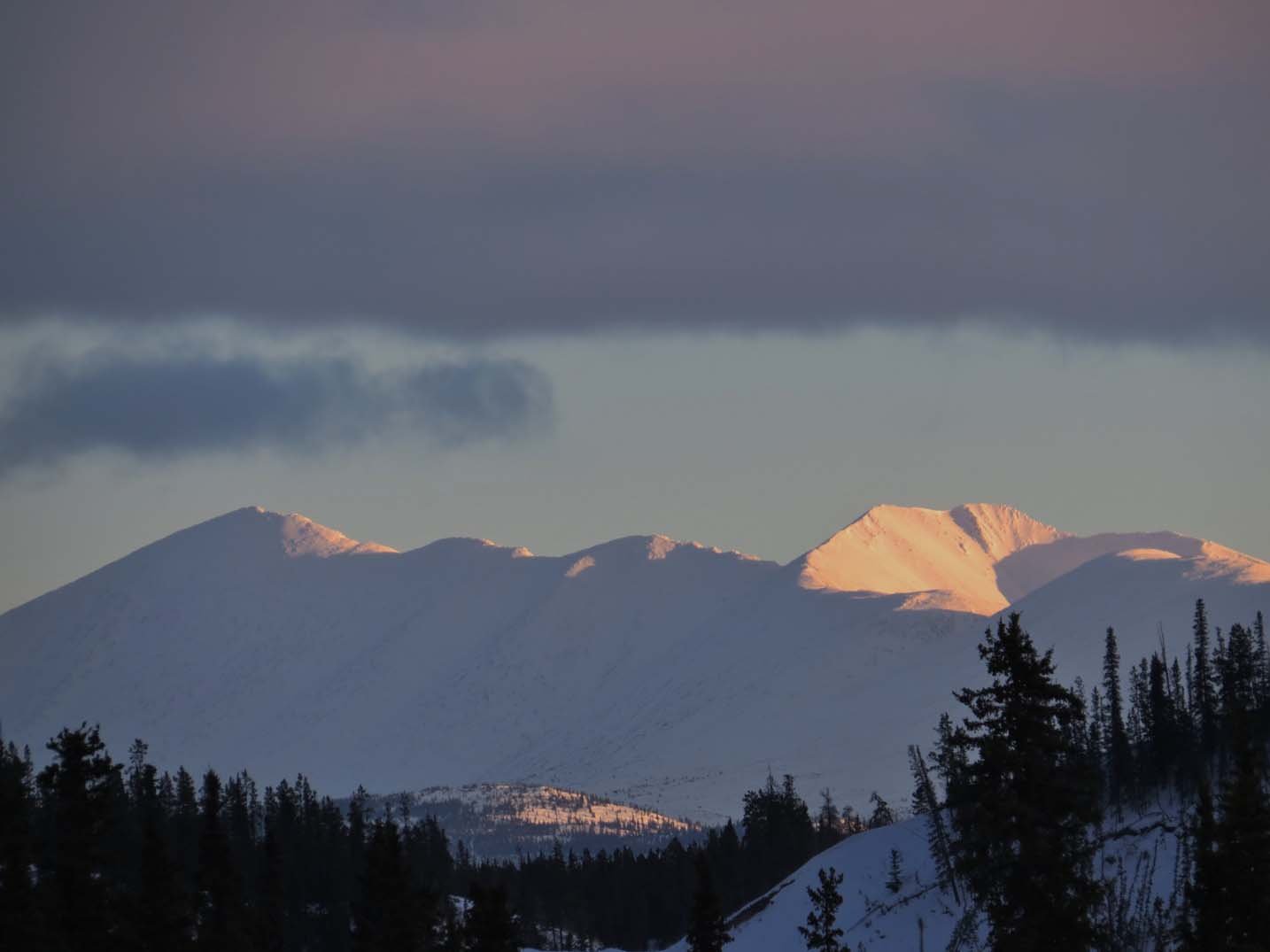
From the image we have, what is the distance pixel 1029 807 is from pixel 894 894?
320 ft

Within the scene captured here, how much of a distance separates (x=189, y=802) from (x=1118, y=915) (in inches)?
4178

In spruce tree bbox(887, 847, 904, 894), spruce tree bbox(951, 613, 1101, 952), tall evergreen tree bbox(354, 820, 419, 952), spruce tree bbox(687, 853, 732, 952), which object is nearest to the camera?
spruce tree bbox(951, 613, 1101, 952)

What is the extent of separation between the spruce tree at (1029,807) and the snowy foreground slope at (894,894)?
197 ft

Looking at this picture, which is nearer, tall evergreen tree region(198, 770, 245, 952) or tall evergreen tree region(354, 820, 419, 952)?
tall evergreen tree region(354, 820, 419, 952)

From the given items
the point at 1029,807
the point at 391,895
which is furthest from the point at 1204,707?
the point at 1029,807

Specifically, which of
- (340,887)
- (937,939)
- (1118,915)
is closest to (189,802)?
(340,887)

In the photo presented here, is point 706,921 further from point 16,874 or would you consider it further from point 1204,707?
point 1204,707

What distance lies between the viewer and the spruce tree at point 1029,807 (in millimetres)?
53844

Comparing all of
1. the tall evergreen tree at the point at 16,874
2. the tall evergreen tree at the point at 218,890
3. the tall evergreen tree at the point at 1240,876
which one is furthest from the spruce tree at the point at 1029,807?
the tall evergreen tree at the point at 218,890

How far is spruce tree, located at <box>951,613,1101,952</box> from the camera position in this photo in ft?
177

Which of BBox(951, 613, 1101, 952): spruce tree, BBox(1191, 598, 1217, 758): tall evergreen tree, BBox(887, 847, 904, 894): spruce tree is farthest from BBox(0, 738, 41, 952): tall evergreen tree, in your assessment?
BBox(1191, 598, 1217, 758): tall evergreen tree

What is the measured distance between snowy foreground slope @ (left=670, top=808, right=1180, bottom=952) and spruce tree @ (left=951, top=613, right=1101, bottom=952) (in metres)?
59.9

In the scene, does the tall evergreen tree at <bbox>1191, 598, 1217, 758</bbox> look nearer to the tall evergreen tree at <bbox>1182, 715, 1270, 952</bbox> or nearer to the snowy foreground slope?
the snowy foreground slope

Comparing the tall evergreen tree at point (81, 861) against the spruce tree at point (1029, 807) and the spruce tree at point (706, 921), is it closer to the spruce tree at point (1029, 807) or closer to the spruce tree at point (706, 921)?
the spruce tree at point (1029, 807)
